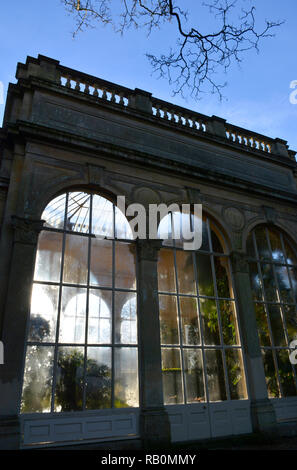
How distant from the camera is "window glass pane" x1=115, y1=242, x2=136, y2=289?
6688mm

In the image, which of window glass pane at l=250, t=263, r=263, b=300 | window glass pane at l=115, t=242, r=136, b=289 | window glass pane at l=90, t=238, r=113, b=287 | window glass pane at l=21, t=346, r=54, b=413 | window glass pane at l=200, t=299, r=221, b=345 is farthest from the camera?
window glass pane at l=250, t=263, r=263, b=300

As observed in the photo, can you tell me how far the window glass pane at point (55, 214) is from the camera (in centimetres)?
645

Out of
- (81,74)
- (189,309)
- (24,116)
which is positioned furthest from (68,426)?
(81,74)

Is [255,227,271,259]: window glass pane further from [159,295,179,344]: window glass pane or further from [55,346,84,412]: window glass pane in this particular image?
[55,346,84,412]: window glass pane

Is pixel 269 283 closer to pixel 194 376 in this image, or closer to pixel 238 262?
pixel 238 262

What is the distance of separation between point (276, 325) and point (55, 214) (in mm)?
5802

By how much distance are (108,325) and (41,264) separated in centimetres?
168

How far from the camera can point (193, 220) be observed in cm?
808

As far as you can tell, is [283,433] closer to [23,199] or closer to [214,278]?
[214,278]

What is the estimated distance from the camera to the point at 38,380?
5.27 meters

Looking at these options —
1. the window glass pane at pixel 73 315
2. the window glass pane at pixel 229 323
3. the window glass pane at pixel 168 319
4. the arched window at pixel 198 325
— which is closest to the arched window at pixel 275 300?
the window glass pane at pixel 229 323

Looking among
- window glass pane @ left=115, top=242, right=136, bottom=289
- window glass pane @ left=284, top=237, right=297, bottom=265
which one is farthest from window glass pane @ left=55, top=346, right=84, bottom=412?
window glass pane @ left=284, top=237, right=297, bottom=265

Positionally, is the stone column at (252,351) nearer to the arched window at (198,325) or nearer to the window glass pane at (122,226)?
the arched window at (198,325)

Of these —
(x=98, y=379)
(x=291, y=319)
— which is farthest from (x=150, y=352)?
(x=291, y=319)
